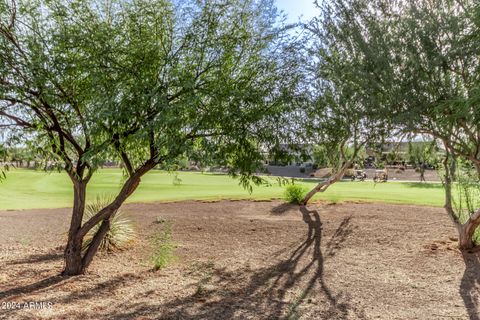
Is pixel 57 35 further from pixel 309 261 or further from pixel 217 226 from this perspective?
pixel 217 226

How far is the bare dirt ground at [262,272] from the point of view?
502 centimetres

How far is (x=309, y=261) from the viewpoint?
7.59 meters

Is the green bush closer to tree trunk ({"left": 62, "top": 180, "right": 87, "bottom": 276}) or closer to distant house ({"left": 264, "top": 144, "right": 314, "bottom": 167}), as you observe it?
distant house ({"left": 264, "top": 144, "right": 314, "bottom": 167})

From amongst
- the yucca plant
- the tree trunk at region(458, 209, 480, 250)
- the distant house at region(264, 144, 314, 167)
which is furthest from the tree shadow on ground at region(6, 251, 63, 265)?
the tree trunk at region(458, 209, 480, 250)

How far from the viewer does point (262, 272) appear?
6.90 metres

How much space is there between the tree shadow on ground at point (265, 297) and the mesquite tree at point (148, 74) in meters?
1.86

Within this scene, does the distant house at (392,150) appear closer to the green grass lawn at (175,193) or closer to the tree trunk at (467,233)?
the tree trunk at (467,233)

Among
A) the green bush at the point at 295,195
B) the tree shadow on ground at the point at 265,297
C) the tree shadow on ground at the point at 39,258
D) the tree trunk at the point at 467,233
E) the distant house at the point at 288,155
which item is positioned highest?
the distant house at the point at 288,155

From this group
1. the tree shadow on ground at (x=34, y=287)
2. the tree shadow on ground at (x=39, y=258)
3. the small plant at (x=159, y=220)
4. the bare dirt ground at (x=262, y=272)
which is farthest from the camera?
the small plant at (x=159, y=220)

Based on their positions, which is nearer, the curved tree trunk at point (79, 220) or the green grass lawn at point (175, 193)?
the curved tree trunk at point (79, 220)

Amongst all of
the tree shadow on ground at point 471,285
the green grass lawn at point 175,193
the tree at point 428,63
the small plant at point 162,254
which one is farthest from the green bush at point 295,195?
the tree at point 428,63

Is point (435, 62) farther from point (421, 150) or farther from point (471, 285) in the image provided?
point (471, 285)

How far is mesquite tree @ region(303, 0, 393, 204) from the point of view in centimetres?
511

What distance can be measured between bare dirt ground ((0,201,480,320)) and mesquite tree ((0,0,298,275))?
1882mm
